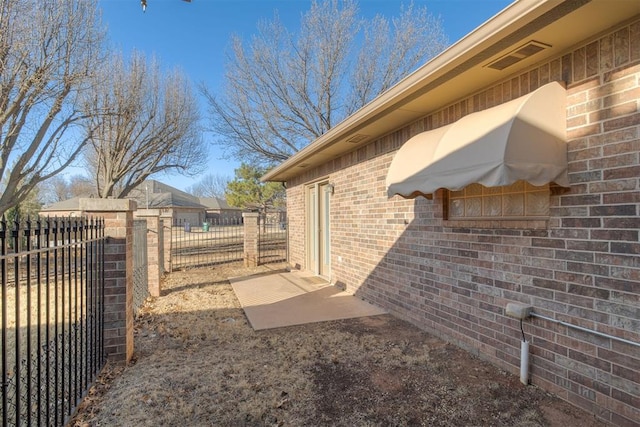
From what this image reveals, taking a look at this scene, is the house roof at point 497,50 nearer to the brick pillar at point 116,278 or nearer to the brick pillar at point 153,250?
the brick pillar at point 116,278

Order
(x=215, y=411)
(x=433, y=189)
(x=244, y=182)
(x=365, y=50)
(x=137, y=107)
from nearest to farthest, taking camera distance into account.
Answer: (x=215, y=411) < (x=433, y=189) < (x=137, y=107) < (x=365, y=50) < (x=244, y=182)

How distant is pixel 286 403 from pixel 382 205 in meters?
3.72

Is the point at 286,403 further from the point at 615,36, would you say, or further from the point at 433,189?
the point at 615,36

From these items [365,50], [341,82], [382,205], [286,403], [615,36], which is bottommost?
[286,403]

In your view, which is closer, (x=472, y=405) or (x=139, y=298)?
(x=472, y=405)

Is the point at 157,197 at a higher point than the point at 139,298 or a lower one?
higher

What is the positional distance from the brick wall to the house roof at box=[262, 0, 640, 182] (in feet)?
0.47

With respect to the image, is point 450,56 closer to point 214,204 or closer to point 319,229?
point 319,229

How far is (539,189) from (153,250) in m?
6.98

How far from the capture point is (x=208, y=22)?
34.6ft

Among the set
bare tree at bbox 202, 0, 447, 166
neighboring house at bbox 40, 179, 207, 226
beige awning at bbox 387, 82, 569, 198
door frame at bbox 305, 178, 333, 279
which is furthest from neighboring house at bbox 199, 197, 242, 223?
beige awning at bbox 387, 82, 569, 198

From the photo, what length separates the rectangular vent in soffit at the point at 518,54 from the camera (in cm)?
292

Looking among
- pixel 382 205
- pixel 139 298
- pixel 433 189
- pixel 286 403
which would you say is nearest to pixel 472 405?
pixel 286 403

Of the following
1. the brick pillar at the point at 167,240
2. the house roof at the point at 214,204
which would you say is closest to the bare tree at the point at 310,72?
the brick pillar at the point at 167,240
